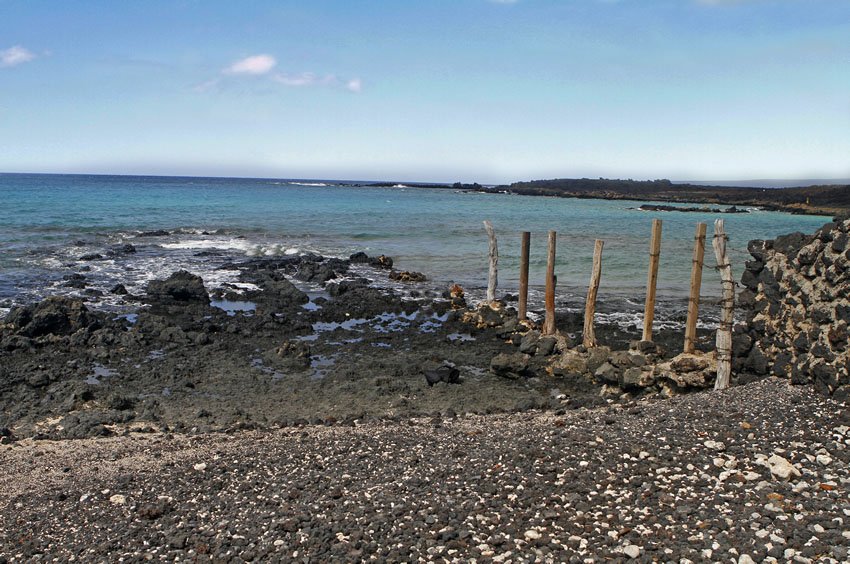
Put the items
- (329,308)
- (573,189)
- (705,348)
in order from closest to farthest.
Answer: (705,348)
(329,308)
(573,189)

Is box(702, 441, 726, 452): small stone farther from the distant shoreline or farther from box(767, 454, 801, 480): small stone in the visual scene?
the distant shoreline

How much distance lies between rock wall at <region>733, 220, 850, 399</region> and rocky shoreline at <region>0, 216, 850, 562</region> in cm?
3

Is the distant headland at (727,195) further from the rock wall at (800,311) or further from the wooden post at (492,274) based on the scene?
the rock wall at (800,311)

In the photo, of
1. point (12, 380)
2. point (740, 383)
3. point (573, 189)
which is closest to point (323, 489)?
point (740, 383)

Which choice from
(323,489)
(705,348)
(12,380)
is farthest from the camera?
(705,348)

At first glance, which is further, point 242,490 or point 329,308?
point 329,308

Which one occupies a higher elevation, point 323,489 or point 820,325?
point 820,325

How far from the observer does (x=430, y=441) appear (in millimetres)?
8922

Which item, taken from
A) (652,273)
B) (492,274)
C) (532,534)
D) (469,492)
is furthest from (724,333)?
(492,274)

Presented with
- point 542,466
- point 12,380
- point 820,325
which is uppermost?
Result: point 820,325

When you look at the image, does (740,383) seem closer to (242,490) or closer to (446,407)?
(446,407)

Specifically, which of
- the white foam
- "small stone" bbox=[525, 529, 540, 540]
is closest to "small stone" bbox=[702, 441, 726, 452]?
"small stone" bbox=[525, 529, 540, 540]

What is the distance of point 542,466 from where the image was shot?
25.6 ft

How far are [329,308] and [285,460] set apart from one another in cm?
1182
